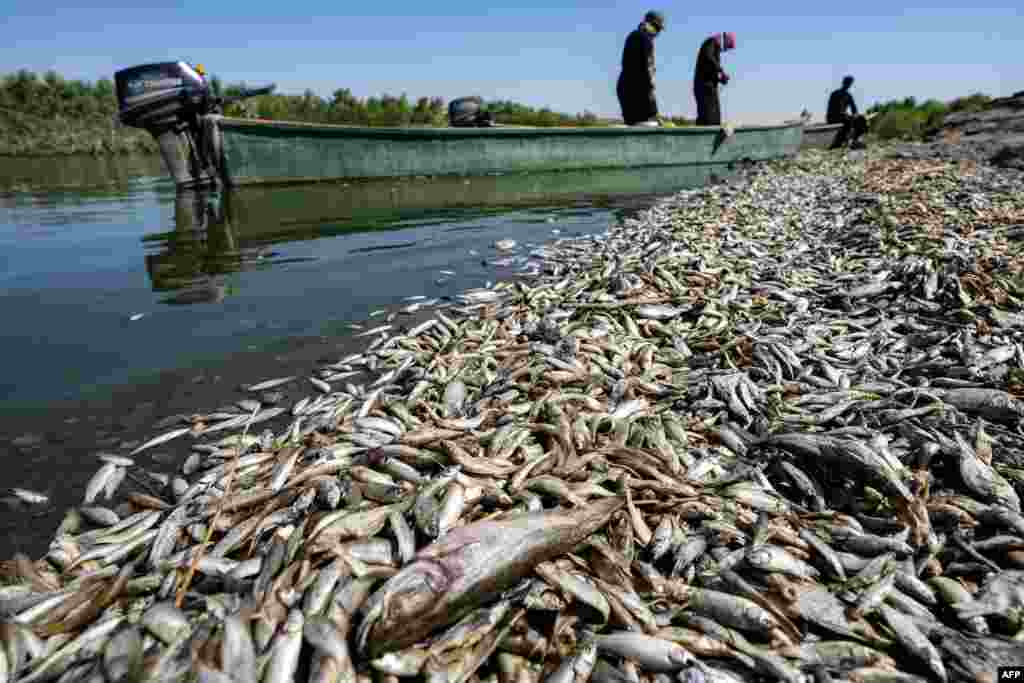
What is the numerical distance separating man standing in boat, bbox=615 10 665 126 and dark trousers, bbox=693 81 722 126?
194 centimetres

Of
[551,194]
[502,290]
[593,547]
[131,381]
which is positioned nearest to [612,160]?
[551,194]

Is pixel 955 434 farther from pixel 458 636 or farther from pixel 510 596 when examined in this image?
pixel 458 636

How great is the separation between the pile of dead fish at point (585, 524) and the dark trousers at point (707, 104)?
1754 centimetres

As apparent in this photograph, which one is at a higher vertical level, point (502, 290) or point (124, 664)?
point (502, 290)

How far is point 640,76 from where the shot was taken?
58.3 feet

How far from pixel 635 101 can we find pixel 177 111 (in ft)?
44.6

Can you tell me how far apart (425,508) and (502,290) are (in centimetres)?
432

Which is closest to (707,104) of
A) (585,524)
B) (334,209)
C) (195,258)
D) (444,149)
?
(444,149)

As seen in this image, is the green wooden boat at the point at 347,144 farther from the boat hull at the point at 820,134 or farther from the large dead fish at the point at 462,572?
the large dead fish at the point at 462,572

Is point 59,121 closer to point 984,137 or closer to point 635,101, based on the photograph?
point 635,101

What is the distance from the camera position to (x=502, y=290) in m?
6.36

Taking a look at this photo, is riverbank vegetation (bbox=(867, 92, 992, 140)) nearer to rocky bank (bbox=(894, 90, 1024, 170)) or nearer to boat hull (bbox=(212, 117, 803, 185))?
rocky bank (bbox=(894, 90, 1024, 170))

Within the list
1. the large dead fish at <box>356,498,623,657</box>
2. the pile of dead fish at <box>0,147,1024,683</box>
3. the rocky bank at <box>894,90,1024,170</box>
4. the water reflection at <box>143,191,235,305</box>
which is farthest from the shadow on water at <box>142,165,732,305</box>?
the rocky bank at <box>894,90,1024,170</box>

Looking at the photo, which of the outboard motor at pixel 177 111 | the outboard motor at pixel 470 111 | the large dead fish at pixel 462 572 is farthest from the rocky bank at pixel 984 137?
the outboard motor at pixel 177 111
